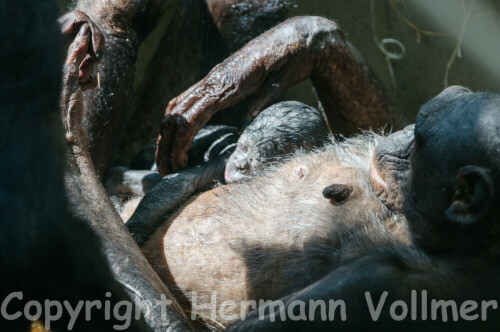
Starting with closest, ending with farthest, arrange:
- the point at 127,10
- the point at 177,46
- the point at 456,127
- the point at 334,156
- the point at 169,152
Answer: the point at 456,127 → the point at 334,156 → the point at 169,152 → the point at 127,10 → the point at 177,46

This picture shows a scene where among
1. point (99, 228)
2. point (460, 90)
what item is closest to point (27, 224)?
point (99, 228)

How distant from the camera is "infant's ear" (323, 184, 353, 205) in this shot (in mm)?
1976

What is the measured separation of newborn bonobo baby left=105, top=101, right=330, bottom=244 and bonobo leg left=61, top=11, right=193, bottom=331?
1.32 feet

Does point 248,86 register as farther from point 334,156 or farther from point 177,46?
point 177,46

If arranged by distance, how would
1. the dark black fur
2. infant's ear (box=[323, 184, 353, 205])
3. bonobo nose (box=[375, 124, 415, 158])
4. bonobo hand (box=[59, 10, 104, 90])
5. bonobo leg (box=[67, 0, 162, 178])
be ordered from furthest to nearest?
bonobo leg (box=[67, 0, 162, 178])
bonobo hand (box=[59, 10, 104, 90])
infant's ear (box=[323, 184, 353, 205])
bonobo nose (box=[375, 124, 415, 158])
the dark black fur

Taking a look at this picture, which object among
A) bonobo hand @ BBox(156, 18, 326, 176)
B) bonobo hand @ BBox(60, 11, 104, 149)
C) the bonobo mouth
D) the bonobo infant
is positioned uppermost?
bonobo hand @ BBox(60, 11, 104, 149)

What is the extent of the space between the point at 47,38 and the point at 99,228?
0.67m

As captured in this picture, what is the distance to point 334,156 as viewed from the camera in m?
2.26

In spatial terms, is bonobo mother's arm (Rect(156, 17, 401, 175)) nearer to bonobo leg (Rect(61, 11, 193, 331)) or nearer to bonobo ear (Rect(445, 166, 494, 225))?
bonobo leg (Rect(61, 11, 193, 331))

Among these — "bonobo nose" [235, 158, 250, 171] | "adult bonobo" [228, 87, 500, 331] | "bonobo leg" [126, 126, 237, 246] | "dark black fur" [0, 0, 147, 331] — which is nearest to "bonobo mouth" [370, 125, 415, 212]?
"adult bonobo" [228, 87, 500, 331]

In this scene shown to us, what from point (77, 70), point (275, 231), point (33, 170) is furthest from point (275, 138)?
point (33, 170)

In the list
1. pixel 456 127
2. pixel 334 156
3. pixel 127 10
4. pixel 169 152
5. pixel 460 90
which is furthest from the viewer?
pixel 127 10

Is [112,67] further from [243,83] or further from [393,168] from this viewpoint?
[393,168]

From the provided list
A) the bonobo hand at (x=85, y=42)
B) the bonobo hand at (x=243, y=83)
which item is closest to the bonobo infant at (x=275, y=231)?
the bonobo hand at (x=243, y=83)
